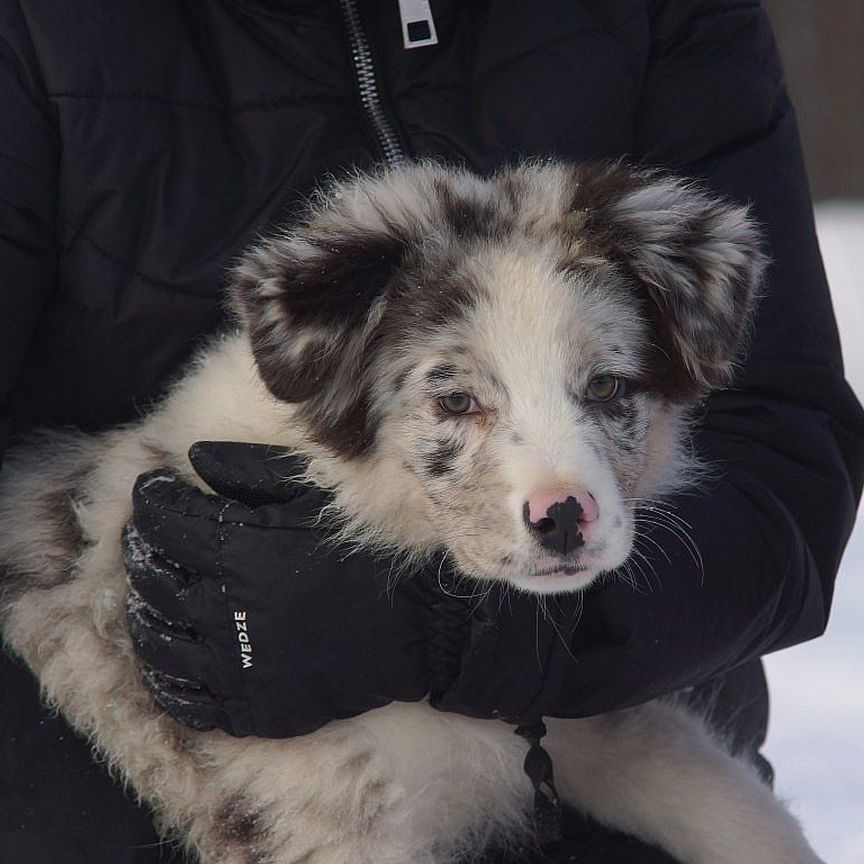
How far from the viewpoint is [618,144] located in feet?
11.2

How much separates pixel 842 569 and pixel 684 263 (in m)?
3.18

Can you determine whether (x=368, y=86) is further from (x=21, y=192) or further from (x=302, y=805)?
(x=302, y=805)

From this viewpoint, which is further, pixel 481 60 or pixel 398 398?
pixel 481 60

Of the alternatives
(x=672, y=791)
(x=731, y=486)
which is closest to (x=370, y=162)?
(x=731, y=486)

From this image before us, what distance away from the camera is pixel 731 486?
316 centimetres

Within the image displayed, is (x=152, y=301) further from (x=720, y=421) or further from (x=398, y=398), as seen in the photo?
(x=720, y=421)

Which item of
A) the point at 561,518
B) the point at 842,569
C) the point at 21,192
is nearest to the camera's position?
the point at 561,518

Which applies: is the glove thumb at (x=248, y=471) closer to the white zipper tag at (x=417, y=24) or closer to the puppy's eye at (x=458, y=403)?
the puppy's eye at (x=458, y=403)

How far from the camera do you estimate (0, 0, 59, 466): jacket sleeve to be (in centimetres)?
301

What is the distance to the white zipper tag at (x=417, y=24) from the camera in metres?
3.22

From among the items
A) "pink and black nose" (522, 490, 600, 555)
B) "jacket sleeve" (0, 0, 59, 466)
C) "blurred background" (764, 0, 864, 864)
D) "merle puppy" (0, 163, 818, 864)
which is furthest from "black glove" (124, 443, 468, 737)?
"blurred background" (764, 0, 864, 864)

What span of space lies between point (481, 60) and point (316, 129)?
465 mm

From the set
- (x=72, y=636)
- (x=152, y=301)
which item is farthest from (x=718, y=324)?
(x=72, y=636)

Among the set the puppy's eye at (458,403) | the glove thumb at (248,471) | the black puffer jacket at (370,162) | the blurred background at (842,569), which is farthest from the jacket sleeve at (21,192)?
the blurred background at (842,569)
